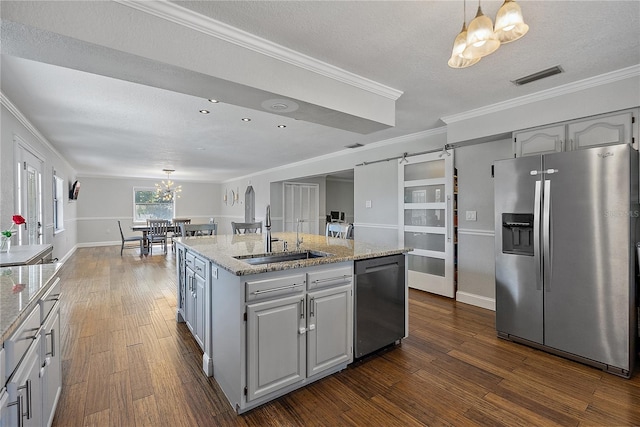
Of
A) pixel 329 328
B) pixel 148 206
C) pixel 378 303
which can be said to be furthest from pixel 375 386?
pixel 148 206

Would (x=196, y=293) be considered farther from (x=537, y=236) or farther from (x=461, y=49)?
(x=537, y=236)

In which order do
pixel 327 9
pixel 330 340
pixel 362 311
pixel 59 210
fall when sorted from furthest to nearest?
pixel 59 210 < pixel 362 311 < pixel 330 340 < pixel 327 9

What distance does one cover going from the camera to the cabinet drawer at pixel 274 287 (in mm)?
1830

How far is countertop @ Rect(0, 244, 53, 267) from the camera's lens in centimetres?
199

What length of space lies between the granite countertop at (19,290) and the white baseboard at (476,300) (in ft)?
14.0

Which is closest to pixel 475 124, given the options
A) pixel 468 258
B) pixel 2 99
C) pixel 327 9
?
pixel 468 258

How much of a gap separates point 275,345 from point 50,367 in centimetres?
125

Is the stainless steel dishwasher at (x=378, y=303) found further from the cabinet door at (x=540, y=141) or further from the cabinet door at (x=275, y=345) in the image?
the cabinet door at (x=540, y=141)

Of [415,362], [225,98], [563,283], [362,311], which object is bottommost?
[415,362]

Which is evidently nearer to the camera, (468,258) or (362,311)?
(362,311)

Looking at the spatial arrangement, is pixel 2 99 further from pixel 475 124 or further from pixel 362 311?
pixel 475 124

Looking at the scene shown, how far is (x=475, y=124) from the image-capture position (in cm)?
353

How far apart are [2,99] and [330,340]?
13.2ft

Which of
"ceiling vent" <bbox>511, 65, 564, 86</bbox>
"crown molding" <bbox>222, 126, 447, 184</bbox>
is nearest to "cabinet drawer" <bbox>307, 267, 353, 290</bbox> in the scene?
"ceiling vent" <bbox>511, 65, 564, 86</bbox>
